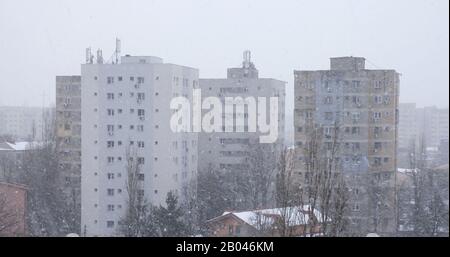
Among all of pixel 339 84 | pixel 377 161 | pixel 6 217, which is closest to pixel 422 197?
pixel 377 161

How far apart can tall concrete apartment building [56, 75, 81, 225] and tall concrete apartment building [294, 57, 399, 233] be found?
3.83 m

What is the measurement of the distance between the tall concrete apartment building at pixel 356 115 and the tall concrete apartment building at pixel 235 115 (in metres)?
0.39

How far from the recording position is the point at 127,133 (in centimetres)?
834

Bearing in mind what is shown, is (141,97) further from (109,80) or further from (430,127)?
(430,127)

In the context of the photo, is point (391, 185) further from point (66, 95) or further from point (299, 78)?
point (66, 95)

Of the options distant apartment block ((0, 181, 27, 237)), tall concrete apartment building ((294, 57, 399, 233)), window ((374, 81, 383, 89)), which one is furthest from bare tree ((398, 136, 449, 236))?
distant apartment block ((0, 181, 27, 237))

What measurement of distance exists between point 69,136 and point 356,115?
191 inches

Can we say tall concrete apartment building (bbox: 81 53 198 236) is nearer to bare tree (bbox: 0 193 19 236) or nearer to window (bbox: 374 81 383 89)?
window (bbox: 374 81 383 89)

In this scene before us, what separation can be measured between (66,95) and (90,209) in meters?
2.07

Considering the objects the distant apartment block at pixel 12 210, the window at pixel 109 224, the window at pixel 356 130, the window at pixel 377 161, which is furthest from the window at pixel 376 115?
the distant apartment block at pixel 12 210

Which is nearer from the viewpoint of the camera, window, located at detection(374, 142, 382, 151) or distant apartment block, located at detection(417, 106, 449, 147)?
distant apartment block, located at detection(417, 106, 449, 147)

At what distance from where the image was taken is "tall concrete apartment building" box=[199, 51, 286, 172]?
720 centimetres
